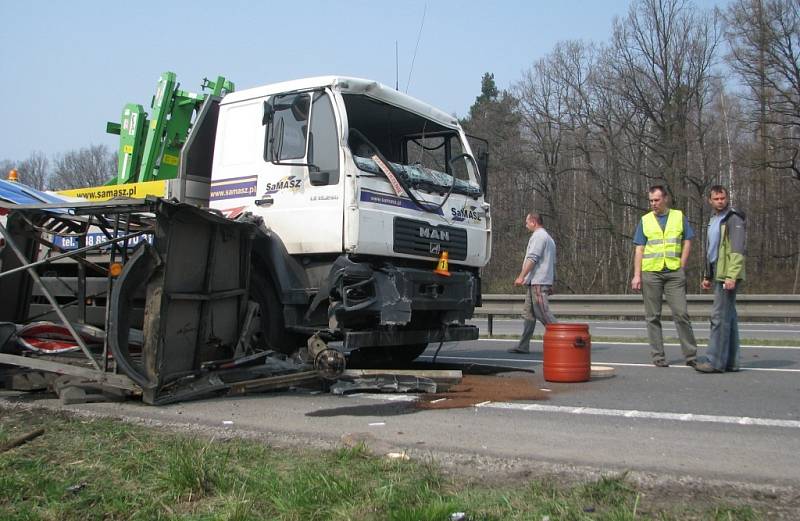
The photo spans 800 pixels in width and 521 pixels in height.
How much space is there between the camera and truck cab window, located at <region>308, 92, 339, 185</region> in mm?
6465

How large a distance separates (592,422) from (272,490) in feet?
8.48

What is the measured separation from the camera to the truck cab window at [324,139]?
6465 millimetres

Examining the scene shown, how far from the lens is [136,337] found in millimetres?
5945

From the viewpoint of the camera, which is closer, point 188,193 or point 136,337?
point 136,337

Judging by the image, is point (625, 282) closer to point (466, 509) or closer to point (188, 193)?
point (188, 193)

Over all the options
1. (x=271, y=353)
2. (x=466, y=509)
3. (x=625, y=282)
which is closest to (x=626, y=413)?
(x=466, y=509)

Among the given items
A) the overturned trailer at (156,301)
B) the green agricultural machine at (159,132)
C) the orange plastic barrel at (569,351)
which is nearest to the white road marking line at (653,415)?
the orange plastic barrel at (569,351)

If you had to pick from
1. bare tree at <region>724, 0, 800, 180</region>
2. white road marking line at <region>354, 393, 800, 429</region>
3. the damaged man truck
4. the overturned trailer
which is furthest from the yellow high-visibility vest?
bare tree at <region>724, 0, 800, 180</region>

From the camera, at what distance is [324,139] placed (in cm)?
655

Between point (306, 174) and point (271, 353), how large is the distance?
1.65 metres

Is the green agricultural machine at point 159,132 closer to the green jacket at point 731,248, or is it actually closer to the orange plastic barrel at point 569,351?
the orange plastic barrel at point 569,351

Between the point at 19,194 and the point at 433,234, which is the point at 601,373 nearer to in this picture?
the point at 433,234

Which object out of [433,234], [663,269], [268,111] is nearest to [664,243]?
[663,269]

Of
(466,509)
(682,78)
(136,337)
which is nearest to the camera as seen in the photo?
(466,509)
